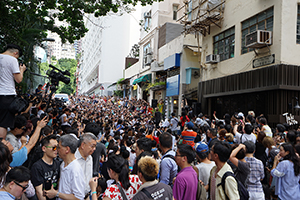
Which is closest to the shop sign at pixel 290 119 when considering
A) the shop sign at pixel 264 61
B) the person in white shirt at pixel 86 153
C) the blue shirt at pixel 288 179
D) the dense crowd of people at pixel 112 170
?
the shop sign at pixel 264 61

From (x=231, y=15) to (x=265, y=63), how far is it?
4.53m

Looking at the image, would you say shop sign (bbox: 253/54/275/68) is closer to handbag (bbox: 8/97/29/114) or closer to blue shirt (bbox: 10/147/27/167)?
handbag (bbox: 8/97/29/114)

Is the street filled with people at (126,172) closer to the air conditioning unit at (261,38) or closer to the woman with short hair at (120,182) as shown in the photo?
the woman with short hair at (120,182)

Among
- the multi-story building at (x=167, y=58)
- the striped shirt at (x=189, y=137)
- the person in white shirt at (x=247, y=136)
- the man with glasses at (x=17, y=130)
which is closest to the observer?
the man with glasses at (x=17, y=130)

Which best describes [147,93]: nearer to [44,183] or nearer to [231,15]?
[231,15]

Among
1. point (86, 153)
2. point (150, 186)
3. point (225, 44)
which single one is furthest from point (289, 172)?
point (225, 44)

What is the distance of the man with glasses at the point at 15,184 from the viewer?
2.49m

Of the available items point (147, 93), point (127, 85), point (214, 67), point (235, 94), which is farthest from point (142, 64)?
point (235, 94)

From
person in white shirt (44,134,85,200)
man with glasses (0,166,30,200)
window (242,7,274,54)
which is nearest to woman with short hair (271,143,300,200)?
person in white shirt (44,134,85,200)

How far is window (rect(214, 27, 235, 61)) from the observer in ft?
50.4

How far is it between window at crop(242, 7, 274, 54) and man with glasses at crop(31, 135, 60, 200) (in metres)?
12.2

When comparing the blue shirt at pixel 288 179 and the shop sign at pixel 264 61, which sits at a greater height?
the shop sign at pixel 264 61

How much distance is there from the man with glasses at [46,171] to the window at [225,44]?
1361 cm

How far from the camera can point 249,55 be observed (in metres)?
13.5
